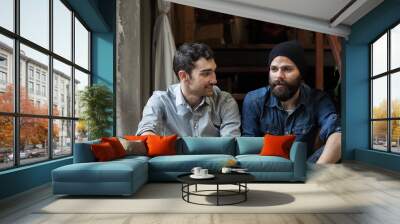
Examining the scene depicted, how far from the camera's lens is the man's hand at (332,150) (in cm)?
753

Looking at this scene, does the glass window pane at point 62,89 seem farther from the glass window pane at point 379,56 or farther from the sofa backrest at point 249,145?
the glass window pane at point 379,56

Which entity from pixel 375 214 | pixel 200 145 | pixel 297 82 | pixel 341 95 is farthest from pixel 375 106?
pixel 375 214

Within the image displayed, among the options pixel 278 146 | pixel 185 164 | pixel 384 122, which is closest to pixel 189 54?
pixel 278 146

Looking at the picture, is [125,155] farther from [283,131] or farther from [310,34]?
[310,34]

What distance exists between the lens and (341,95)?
8281 millimetres

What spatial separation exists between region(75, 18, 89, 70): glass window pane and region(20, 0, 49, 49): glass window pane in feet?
4.91

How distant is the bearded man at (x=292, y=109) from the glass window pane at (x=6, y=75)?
3889mm

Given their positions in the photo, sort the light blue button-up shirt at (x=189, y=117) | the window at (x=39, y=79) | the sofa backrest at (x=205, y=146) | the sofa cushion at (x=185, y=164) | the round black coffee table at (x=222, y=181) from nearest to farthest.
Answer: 1. the round black coffee table at (x=222, y=181)
2. the window at (x=39, y=79)
3. the sofa cushion at (x=185, y=164)
4. the sofa backrest at (x=205, y=146)
5. the light blue button-up shirt at (x=189, y=117)

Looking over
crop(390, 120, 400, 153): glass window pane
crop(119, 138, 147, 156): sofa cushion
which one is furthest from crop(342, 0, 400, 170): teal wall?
crop(119, 138, 147, 156): sofa cushion

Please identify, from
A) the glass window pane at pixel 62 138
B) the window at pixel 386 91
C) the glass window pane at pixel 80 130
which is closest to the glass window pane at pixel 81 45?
the glass window pane at pixel 80 130

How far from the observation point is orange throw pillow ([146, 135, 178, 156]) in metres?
6.13

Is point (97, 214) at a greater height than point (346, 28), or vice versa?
point (346, 28)

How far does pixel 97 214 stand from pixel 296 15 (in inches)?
210

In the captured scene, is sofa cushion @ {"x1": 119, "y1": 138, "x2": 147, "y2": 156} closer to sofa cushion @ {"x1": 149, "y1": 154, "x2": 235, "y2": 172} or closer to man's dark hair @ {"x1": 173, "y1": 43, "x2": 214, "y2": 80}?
sofa cushion @ {"x1": 149, "y1": 154, "x2": 235, "y2": 172}
